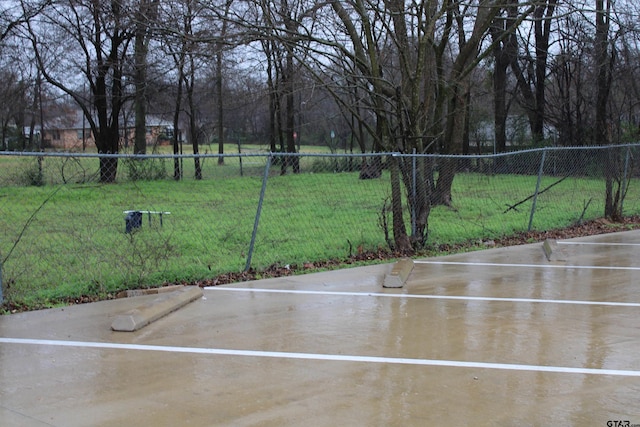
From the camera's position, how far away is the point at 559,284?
8016mm

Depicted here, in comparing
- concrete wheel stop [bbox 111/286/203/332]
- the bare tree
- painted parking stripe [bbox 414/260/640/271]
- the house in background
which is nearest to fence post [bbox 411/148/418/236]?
painted parking stripe [bbox 414/260/640/271]

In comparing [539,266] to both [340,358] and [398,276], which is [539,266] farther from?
[340,358]

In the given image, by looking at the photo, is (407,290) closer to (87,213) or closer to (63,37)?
(87,213)

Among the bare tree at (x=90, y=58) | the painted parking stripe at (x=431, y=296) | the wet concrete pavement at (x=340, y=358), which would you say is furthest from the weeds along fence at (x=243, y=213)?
the bare tree at (x=90, y=58)

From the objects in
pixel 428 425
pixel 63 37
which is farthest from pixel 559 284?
pixel 63 37

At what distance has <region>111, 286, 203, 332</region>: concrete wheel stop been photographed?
5867 mm

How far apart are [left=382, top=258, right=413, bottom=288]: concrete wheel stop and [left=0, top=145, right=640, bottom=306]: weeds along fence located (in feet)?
4.58

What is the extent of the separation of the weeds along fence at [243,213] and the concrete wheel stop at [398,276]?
4.58 feet

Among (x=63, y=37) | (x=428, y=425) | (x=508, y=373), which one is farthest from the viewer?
(x=63, y=37)

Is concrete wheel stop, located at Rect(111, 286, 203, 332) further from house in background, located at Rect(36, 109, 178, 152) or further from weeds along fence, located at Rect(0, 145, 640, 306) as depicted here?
house in background, located at Rect(36, 109, 178, 152)

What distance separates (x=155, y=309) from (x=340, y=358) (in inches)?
86.8

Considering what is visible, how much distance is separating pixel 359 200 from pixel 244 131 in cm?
3888

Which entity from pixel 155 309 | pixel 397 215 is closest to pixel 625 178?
pixel 397 215

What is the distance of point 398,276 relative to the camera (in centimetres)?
779
